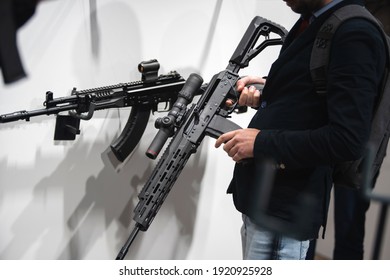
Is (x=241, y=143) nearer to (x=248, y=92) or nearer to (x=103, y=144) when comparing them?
(x=248, y=92)

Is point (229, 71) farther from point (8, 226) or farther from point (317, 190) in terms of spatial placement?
point (8, 226)

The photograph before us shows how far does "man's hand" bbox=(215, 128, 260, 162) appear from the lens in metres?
0.96

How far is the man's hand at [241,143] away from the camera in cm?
96

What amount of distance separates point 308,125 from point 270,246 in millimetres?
301

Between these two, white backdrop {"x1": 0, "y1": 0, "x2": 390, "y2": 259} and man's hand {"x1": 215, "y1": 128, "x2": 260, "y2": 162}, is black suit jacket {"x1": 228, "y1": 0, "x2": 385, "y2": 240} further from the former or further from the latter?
white backdrop {"x1": 0, "y1": 0, "x2": 390, "y2": 259}

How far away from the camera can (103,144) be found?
1449 millimetres

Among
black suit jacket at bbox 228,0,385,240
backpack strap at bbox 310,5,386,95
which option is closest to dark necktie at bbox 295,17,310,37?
black suit jacket at bbox 228,0,385,240

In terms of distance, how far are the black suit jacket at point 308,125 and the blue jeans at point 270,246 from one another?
0.11 ft

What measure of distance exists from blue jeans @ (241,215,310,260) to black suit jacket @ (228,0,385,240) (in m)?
0.03

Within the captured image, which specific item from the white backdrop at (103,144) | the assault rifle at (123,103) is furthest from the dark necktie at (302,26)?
the white backdrop at (103,144)

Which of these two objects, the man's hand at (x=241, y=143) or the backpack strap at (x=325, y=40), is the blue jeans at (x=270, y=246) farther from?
the backpack strap at (x=325, y=40)

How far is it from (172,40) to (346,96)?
0.83 meters

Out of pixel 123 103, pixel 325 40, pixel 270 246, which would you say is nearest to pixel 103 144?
pixel 123 103

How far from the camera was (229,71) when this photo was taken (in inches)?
48.7
